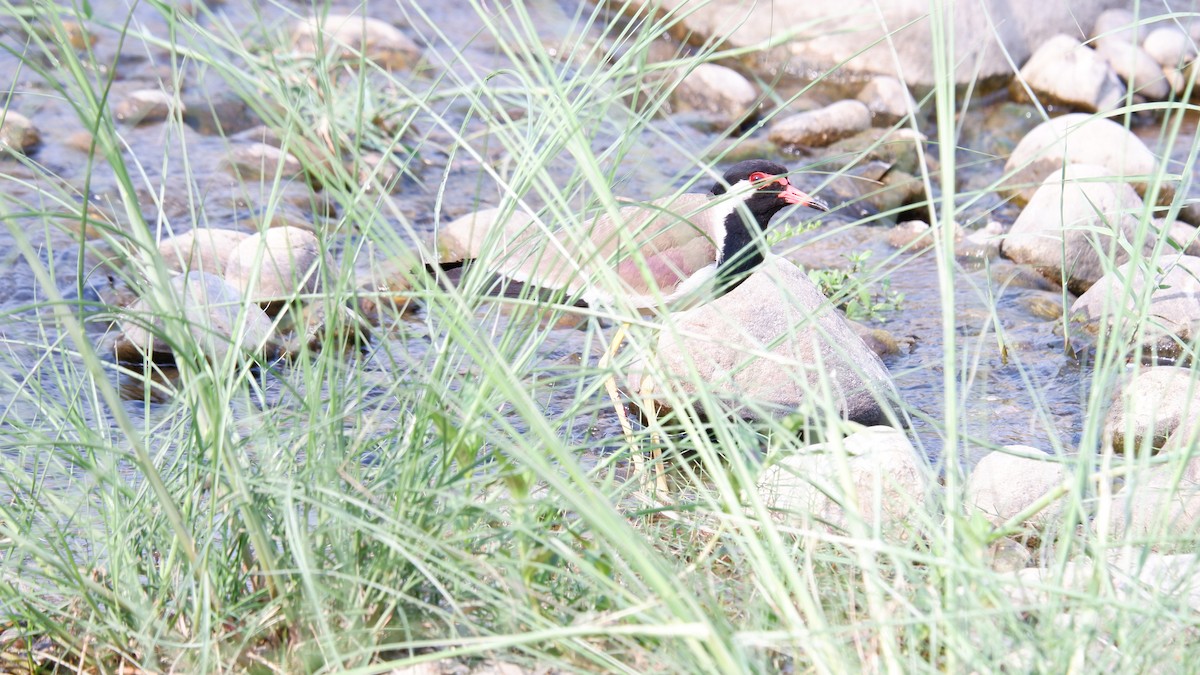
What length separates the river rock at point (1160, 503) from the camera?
4.68ft

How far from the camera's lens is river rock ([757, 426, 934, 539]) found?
157 centimetres

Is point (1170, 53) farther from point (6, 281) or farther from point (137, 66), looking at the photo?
point (6, 281)

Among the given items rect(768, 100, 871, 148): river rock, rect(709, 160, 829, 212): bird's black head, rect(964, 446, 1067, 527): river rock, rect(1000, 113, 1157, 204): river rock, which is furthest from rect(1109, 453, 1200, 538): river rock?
rect(768, 100, 871, 148): river rock

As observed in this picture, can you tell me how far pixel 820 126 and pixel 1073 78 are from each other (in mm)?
2052

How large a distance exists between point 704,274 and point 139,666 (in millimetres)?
2470

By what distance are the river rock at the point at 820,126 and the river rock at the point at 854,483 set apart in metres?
4.38

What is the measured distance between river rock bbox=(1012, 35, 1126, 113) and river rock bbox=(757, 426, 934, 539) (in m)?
5.83

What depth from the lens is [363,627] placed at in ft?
5.35

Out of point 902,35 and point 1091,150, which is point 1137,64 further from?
point 1091,150

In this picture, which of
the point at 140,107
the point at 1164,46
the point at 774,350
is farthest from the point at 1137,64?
the point at 140,107

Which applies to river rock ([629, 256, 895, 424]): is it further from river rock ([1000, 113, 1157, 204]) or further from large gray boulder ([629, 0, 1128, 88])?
large gray boulder ([629, 0, 1128, 88])

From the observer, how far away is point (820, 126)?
7.14 m

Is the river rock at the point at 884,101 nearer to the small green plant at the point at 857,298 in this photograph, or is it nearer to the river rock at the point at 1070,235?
the river rock at the point at 1070,235

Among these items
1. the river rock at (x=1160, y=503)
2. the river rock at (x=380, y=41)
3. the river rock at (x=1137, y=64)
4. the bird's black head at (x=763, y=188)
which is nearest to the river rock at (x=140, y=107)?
the river rock at (x=380, y=41)
